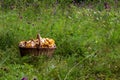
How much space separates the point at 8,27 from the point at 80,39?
3.22 feet

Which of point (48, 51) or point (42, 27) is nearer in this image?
point (48, 51)

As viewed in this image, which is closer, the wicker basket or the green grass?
the green grass

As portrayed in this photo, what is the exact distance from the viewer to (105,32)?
565 centimetres

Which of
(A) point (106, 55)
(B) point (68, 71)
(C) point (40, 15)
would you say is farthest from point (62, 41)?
(C) point (40, 15)

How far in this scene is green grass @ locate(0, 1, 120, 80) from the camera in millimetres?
3951

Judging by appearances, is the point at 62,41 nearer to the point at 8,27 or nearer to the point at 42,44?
the point at 42,44

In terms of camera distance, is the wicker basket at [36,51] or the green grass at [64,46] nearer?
the green grass at [64,46]

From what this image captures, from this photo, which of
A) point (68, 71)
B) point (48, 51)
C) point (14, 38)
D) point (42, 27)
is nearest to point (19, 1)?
point (42, 27)

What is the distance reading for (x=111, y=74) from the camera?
412 cm

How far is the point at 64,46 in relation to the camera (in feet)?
15.6

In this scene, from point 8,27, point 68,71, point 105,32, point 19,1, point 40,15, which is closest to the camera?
point 68,71

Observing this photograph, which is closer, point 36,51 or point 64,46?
point 36,51

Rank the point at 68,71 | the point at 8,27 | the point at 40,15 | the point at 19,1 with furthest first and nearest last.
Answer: the point at 19,1 → the point at 40,15 → the point at 8,27 → the point at 68,71

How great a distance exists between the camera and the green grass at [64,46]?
3.95 m
